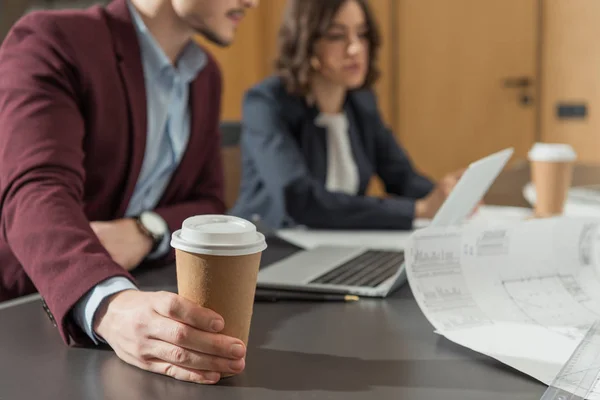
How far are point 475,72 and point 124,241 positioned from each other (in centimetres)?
393

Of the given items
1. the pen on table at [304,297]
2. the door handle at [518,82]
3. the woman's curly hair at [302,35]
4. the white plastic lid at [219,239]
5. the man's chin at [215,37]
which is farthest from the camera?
the door handle at [518,82]

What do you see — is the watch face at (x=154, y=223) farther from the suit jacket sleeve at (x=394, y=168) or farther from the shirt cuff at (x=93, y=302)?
the suit jacket sleeve at (x=394, y=168)

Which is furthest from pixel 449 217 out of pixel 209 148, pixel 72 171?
pixel 209 148

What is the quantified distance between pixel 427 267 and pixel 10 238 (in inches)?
18.0

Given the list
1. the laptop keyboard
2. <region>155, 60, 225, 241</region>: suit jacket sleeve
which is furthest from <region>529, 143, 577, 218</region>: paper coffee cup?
<region>155, 60, 225, 241</region>: suit jacket sleeve

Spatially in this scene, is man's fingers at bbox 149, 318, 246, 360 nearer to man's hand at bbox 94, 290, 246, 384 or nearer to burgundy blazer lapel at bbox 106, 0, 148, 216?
man's hand at bbox 94, 290, 246, 384

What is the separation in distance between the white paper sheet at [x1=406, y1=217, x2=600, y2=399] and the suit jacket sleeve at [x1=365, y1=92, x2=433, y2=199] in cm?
113

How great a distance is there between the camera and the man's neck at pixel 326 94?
6.86 feet

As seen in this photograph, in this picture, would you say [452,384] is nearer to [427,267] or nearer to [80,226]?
[427,267]

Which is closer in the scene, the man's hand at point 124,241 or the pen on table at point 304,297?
the pen on table at point 304,297

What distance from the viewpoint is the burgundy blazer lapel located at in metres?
1.18

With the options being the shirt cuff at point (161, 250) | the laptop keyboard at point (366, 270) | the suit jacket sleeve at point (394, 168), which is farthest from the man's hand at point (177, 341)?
the suit jacket sleeve at point (394, 168)

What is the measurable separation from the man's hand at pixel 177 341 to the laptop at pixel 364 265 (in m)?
0.31

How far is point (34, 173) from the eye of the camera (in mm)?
881
